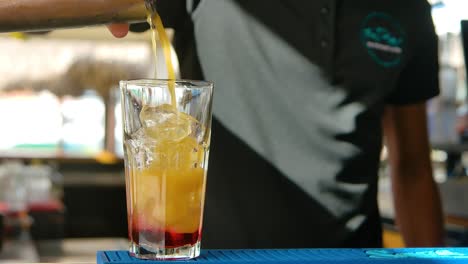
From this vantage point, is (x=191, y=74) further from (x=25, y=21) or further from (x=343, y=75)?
(x=25, y=21)

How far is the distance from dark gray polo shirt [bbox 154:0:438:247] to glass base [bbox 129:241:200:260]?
606 mm

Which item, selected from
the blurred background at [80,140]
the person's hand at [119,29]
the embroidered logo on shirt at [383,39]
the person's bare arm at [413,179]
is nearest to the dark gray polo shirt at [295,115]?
the embroidered logo on shirt at [383,39]

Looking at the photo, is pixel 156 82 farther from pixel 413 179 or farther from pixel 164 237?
pixel 413 179

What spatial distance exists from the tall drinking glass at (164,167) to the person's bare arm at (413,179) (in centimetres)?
97

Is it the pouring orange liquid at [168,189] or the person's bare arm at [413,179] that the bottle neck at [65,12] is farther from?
the person's bare arm at [413,179]

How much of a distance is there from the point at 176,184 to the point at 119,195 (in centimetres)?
762

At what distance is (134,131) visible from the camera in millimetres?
935

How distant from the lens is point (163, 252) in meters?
0.91

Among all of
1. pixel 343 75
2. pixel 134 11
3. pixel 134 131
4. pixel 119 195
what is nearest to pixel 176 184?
pixel 134 131

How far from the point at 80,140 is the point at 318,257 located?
9251mm

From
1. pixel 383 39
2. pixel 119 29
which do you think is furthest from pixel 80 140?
pixel 119 29

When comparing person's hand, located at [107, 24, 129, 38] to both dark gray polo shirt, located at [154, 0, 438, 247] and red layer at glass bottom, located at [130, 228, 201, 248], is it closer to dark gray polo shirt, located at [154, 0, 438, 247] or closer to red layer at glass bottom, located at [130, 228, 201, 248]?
red layer at glass bottom, located at [130, 228, 201, 248]

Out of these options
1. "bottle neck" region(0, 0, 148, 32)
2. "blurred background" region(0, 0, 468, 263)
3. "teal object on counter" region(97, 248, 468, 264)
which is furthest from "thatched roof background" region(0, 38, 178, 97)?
"teal object on counter" region(97, 248, 468, 264)

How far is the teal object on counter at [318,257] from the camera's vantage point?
0.87m
